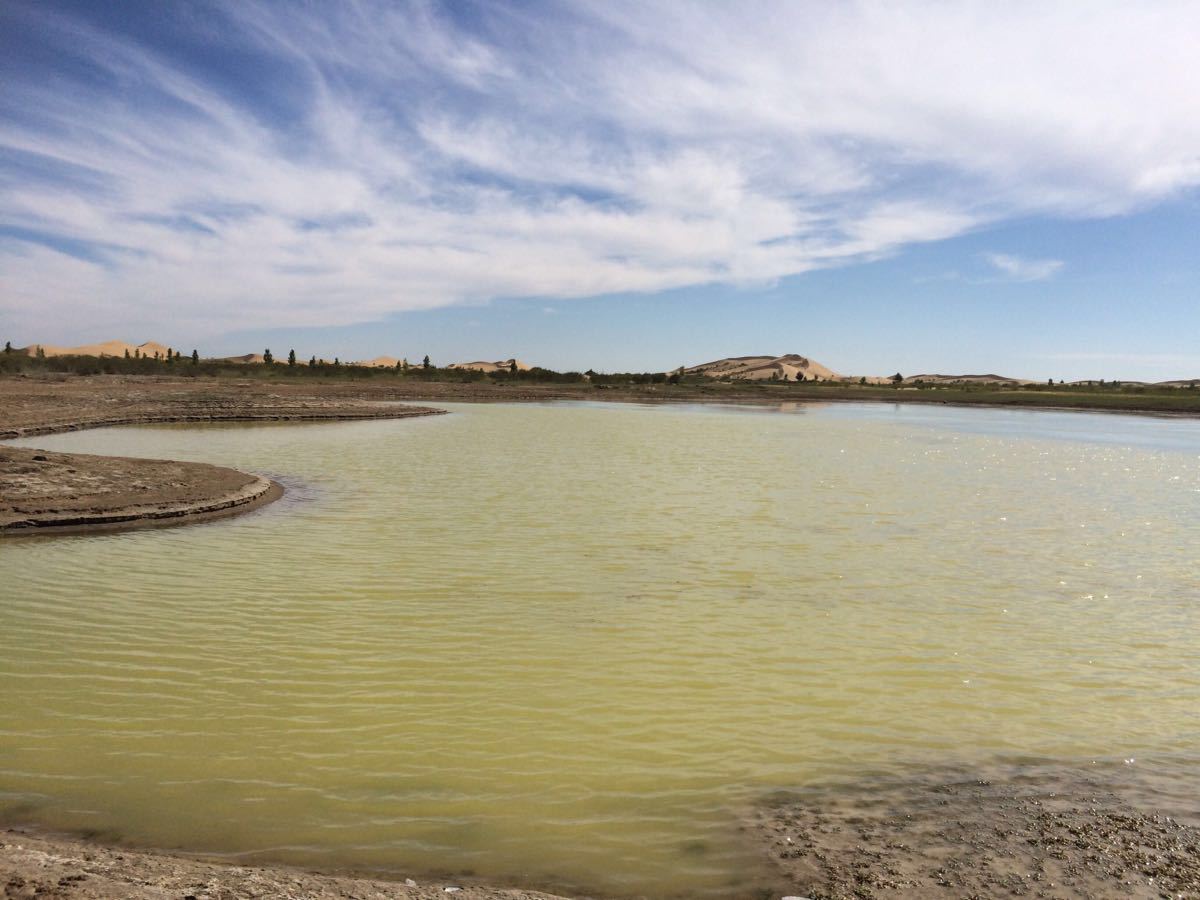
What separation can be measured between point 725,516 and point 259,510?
29.6ft

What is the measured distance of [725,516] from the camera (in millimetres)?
15438

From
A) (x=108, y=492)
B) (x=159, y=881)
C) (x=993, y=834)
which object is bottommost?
(x=993, y=834)

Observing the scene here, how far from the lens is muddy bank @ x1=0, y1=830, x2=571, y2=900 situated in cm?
362

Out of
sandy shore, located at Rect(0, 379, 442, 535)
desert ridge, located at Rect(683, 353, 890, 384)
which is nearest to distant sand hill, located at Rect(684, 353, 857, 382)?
desert ridge, located at Rect(683, 353, 890, 384)

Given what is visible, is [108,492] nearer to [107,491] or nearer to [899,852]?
[107,491]

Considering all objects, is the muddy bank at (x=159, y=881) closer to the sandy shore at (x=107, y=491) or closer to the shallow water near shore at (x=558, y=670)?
the shallow water near shore at (x=558, y=670)

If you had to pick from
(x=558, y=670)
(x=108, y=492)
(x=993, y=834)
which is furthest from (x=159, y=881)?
(x=108, y=492)

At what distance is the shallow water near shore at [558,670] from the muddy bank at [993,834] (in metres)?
0.25

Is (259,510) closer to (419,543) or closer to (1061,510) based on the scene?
(419,543)

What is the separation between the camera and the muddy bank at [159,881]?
3.62m

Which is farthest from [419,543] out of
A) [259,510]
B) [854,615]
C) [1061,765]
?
[1061,765]

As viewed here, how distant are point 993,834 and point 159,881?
4.62 m

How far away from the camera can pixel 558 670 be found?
7.29 m

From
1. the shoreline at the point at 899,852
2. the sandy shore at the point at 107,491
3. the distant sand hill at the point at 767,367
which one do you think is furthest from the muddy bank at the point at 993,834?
the distant sand hill at the point at 767,367
